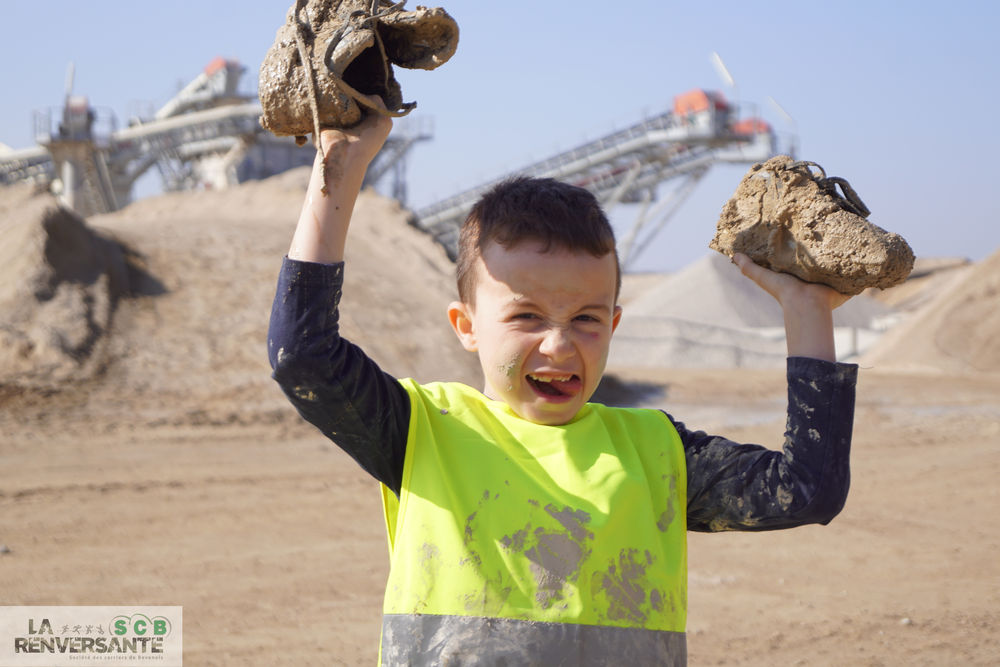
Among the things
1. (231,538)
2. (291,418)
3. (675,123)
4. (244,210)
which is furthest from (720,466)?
(675,123)

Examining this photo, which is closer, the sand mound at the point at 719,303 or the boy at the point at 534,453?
the boy at the point at 534,453

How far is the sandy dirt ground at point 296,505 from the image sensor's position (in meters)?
4.31

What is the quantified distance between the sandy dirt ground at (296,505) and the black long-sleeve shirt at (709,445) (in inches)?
97.4

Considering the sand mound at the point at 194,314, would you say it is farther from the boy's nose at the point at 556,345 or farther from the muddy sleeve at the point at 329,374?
the boy's nose at the point at 556,345

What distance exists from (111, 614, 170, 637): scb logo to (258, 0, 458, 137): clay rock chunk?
10.1 ft

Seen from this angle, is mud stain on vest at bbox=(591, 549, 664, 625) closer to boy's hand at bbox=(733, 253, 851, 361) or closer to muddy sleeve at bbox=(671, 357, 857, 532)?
muddy sleeve at bbox=(671, 357, 857, 532)

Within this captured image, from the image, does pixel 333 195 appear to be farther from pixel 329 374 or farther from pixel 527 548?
pixel 527 548

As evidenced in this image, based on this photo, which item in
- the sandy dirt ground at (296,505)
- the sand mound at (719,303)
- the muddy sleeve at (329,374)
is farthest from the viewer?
the sand mound at (719,303)

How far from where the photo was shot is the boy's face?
168 cm

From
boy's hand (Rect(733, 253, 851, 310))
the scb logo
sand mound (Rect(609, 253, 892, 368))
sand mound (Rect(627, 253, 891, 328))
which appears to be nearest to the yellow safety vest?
boy's hand (Rect(733, 253, 851, 310))

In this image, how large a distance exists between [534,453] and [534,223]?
1.36 ft

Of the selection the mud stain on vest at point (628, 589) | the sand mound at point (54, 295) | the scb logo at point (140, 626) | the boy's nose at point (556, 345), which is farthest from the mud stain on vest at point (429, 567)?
the sand mound at point (54, 295)

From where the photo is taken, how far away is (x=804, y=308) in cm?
175

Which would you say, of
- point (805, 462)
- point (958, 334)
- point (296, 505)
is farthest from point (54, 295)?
point (958, 334)
